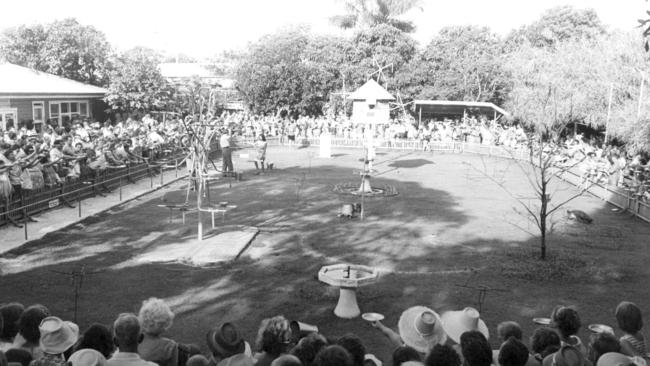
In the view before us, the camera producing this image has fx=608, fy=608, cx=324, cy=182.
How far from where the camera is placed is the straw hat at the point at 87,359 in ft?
14.9

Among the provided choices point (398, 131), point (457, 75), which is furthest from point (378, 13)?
point (398, 131)

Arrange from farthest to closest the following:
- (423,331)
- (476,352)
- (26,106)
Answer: (26,106) < (423,331) < (476,352)

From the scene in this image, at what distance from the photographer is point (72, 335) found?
5.20m

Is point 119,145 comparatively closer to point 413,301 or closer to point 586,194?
point 413,301

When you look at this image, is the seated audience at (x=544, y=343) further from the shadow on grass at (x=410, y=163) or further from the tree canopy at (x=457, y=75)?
the tree canopy at (x=457, y=75)

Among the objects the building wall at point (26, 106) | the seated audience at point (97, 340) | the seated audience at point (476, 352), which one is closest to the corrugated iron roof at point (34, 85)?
the building wall at point (26, 106)

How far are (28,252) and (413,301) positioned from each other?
868cm

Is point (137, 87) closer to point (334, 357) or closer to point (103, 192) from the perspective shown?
point (103, 192)

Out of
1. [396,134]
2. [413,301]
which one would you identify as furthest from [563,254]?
[396,134]

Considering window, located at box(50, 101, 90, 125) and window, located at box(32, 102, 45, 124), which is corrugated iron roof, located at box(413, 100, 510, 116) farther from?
window, located at box(32, 102, 45, 124)

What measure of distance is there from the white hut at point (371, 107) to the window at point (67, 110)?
1867 cm

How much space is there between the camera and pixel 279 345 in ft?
17.5

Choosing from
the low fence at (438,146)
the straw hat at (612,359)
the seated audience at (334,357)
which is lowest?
the low fence at (438,146)

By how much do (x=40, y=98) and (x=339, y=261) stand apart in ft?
89.1
